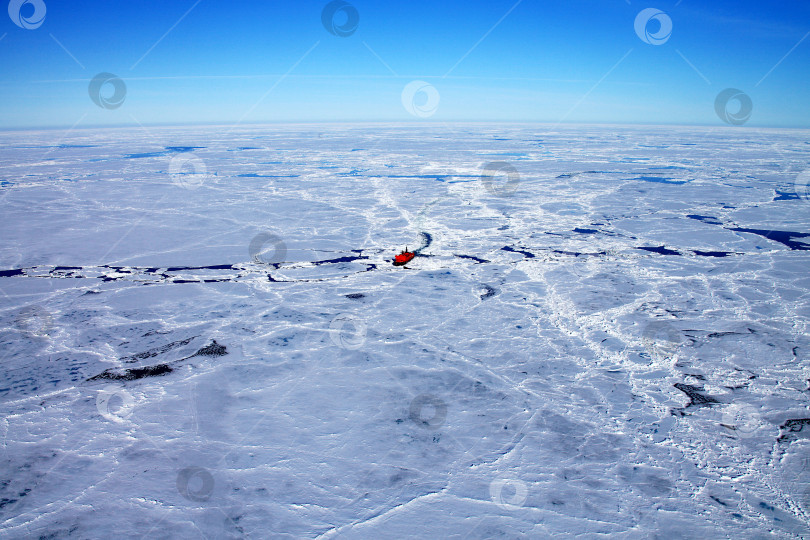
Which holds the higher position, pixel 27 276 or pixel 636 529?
pixel 27 276

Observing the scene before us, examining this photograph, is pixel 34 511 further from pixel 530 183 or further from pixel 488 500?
pixel 530 183

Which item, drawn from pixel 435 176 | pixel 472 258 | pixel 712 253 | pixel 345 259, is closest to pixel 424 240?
pixel 472 258

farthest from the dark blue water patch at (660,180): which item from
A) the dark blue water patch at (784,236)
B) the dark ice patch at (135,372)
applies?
the dark ice patch at (135,372)

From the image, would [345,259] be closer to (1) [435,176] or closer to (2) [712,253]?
(2) [712,253]

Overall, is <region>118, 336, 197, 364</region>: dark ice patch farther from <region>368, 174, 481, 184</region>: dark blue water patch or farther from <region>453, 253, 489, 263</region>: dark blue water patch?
<region>368, 174, 481, 184</region>: dark blue water patch

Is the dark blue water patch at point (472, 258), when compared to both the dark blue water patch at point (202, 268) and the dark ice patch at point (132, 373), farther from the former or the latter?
the dark ice patch at point (132, 373)

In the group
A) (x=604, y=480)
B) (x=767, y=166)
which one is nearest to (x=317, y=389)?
(x=604, y=480)
